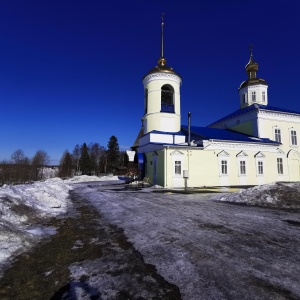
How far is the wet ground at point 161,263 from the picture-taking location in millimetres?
3072

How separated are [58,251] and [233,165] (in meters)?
20.1

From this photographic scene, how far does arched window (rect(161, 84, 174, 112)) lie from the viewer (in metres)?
24.9

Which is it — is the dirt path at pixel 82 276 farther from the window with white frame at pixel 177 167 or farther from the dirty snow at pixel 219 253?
the window with white frame at pixel 177 167

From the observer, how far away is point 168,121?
2456 cm

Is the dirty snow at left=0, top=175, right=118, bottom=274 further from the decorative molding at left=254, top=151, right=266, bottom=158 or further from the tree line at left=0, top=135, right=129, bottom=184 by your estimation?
the tree line at left=0, top=135, right=129, bottom=184

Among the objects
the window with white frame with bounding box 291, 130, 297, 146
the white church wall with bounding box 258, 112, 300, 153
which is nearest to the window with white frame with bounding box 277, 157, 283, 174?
the white church wall with bounding box 258, 112, 300, 153

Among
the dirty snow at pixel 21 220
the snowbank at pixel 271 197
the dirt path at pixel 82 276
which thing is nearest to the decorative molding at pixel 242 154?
the snowbank at pixel 271 197

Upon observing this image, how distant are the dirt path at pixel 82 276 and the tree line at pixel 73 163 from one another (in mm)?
40553

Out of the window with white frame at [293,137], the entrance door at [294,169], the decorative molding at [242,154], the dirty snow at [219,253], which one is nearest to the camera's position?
the dirty snow at [219,253]

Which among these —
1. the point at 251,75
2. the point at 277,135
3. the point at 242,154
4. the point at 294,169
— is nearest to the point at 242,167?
the point at 242,154

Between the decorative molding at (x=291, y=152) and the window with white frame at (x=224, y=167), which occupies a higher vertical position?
the decorative molding at (x=291, y=152)

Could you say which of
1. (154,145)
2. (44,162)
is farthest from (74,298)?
(44,162)

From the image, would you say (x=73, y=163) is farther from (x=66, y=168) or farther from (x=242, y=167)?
(x=242, y=167)

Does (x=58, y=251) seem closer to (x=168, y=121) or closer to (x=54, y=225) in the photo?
(x=54, y=225)
